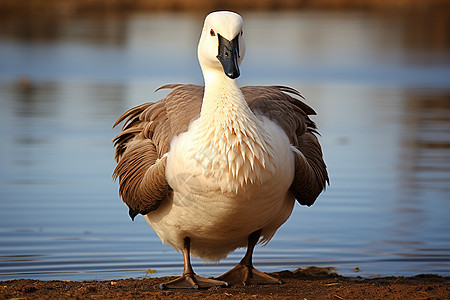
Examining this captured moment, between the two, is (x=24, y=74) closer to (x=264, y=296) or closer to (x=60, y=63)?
(x=60, y=63)

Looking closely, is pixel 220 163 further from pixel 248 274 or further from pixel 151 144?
pixel 248 274

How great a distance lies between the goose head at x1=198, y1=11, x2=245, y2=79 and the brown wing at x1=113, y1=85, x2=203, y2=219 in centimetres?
56

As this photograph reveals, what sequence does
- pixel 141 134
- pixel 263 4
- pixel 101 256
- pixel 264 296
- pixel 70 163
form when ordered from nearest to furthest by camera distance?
pixel 264 296
pixel 141 134
pixel 101 256
pixel 70 163
pixel 263 4

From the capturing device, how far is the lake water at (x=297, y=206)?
8461mm

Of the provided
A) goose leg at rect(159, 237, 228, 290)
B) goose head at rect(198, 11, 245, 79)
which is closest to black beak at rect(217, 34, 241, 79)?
goose head at rect(198, 11, 245, 79)

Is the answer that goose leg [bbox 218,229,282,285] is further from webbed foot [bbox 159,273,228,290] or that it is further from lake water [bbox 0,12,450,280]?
lake water [bbox 0,12,450,280]

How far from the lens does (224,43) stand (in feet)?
21.4

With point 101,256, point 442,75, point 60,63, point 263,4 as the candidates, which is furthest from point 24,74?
point 263,4

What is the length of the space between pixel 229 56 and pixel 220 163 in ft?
2.70

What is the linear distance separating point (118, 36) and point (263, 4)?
19.3m

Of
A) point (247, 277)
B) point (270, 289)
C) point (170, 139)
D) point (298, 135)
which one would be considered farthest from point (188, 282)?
point (298, 135)

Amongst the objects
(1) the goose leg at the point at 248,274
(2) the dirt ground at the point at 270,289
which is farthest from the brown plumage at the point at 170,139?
(2) the dirt ground at the point at 270,289

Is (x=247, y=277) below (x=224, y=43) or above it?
below

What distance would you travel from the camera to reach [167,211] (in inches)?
275
